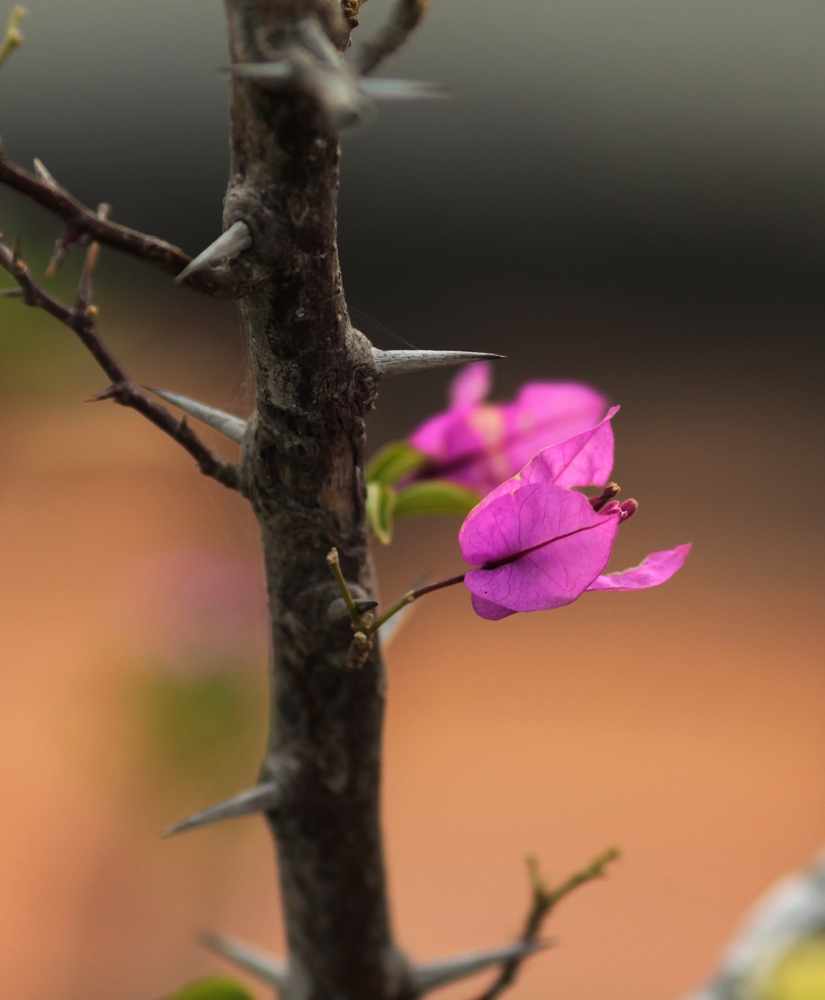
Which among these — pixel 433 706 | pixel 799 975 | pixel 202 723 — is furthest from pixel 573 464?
pixel 433 706

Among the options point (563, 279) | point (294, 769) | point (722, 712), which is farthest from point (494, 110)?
point (294, 769)

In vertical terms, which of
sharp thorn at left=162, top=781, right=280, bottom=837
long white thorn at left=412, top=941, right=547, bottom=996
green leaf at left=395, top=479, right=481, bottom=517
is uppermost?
green leaf at left=395, top=479, right=481, bottom=517

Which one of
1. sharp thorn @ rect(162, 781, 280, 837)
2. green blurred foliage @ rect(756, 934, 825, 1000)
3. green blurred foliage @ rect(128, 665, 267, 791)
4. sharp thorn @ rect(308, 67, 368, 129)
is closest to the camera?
sharp thorn @ rect(308, 67, 368, 129)

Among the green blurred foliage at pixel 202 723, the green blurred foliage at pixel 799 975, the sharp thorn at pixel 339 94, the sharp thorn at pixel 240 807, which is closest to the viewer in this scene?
the sharp thorn at pixel 339 94

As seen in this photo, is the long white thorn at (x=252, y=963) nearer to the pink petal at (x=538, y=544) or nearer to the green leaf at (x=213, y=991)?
the green leaf at (x=213, y=991)

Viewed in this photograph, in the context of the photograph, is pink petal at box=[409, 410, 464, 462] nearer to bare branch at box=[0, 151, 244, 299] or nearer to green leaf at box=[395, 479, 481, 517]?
green leaf at box=[395, 479, 481, 517]

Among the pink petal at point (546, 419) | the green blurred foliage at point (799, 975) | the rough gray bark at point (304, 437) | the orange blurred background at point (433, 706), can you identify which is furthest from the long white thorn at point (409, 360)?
the orange blurred background at point (433, 706)

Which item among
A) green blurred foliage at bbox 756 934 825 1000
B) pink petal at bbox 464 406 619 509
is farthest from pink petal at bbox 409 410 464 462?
green blurred foliage at bbox 756 934 825 1000
